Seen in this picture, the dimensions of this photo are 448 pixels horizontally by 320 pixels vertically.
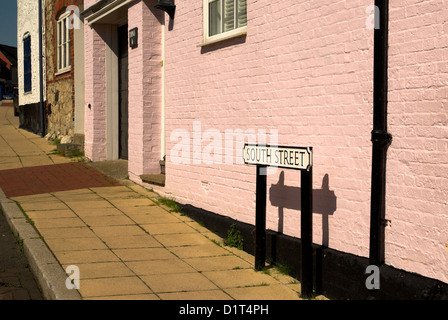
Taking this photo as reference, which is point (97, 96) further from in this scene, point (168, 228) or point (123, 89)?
point (168, 228)

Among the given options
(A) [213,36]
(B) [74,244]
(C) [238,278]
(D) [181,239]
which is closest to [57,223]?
(B) [74,244]

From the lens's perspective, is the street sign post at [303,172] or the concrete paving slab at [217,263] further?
the concrete paving slab at [217,263]

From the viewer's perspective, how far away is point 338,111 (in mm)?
4746

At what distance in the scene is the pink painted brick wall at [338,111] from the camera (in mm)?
3879

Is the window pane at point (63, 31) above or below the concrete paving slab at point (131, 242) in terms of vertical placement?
above

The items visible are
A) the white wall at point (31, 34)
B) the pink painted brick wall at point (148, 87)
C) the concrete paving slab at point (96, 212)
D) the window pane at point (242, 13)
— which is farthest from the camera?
the white wall at point (31, 34)

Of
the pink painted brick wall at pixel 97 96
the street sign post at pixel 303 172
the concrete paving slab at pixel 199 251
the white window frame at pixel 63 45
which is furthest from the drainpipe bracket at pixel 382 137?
the white window frame at pixel 63 45

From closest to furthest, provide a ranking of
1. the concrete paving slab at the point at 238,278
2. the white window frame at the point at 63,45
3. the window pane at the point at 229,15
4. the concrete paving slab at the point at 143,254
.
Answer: the concrete paving slab at the point at 238,278 < the concrete paving slab at the point at 143,254 < the window pane at the point at 229,15 < the white window frame at the point at 63,45

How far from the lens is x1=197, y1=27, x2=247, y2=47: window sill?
621 centimetres

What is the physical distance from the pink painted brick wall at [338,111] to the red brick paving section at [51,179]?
2.82m

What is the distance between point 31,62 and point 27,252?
1292cm

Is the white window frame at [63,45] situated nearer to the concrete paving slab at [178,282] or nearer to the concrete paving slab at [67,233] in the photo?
the concrete paving slab at [67,233]

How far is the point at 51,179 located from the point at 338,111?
6335 mm

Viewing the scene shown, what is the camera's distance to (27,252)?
573 centimetres
